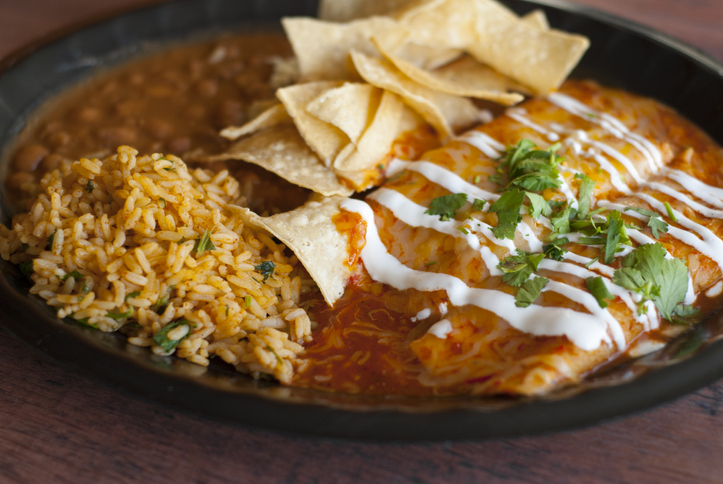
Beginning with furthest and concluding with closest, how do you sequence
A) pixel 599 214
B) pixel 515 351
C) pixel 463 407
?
pixel 599 214
pixel 515 351
pixel 463 407

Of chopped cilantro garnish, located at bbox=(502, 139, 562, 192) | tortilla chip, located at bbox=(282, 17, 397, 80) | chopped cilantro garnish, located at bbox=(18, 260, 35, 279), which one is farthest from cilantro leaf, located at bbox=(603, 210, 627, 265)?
chopped cilantro garnish, located at bbox=(18, 260, 35, 279)

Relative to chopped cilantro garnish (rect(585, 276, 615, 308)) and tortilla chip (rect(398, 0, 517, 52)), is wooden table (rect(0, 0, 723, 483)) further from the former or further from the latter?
tortilla chip (rect(398, 0, 517, 52))

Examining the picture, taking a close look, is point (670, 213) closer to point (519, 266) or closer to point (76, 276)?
point (519, 266)

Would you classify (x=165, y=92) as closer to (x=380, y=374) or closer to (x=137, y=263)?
(x=137, y=263)

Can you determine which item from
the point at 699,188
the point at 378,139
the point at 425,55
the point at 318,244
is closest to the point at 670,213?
the point at 699,188

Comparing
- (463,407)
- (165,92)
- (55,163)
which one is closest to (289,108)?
(165,92)

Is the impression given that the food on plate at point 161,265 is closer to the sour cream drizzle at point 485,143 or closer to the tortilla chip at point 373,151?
the tortilla chip at point 373,151
